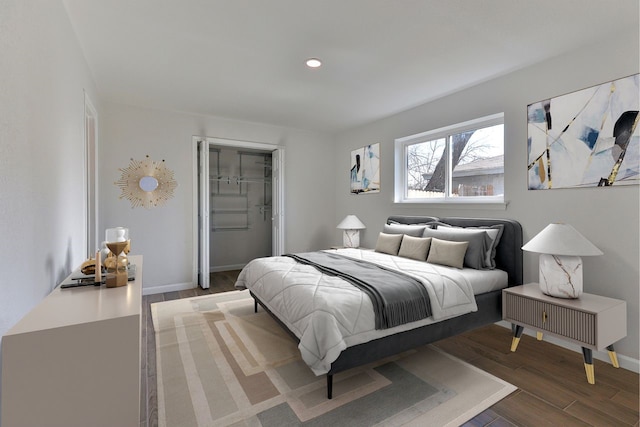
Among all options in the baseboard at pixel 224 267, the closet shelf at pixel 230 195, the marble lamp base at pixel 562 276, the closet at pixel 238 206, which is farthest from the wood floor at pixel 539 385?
the closet shelf at pixel 230 195

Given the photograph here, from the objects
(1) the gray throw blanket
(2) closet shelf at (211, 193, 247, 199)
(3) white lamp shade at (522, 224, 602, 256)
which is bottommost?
(1) the gray throw blanket

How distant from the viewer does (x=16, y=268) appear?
1.26 m

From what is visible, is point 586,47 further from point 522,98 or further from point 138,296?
point 138,296

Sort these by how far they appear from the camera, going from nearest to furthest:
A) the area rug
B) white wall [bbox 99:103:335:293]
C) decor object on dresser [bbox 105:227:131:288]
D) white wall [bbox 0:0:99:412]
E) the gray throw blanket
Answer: white wall [bbox 0:0:99:412] < decor object on dresser [bbox 105:227:131:288] < the area rug < the gray throw blanket < white wall [bbox 99:103:335:293]

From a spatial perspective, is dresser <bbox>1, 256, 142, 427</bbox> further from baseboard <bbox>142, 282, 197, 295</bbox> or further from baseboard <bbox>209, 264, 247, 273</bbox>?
baseboard <bbox>209, 264, 247, 273</bbox>

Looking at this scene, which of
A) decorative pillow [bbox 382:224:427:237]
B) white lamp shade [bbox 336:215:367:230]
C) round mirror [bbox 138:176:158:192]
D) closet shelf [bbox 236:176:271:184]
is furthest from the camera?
closet shelf [bbox 236:176:271:184]

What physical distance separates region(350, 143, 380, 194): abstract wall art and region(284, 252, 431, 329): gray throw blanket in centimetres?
230

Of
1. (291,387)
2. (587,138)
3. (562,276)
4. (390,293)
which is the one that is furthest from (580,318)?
(291,387)

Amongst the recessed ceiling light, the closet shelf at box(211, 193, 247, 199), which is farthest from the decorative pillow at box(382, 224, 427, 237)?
the closet shelf at box(211, 193, 247, 199)

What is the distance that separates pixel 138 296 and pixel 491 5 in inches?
108

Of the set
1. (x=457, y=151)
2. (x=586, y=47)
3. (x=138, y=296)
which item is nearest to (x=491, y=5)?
(x=586, y=47)

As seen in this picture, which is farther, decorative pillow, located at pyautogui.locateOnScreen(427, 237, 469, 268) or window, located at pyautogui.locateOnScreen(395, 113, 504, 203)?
window, located at pyautogui.locateOnScreen(395, 113, 504, 203)

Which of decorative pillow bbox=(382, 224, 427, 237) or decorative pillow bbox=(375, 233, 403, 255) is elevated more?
decorative pillow bbox=(382, 224, 427, 237)

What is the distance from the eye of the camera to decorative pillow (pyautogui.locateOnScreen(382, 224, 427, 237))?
3598mm
